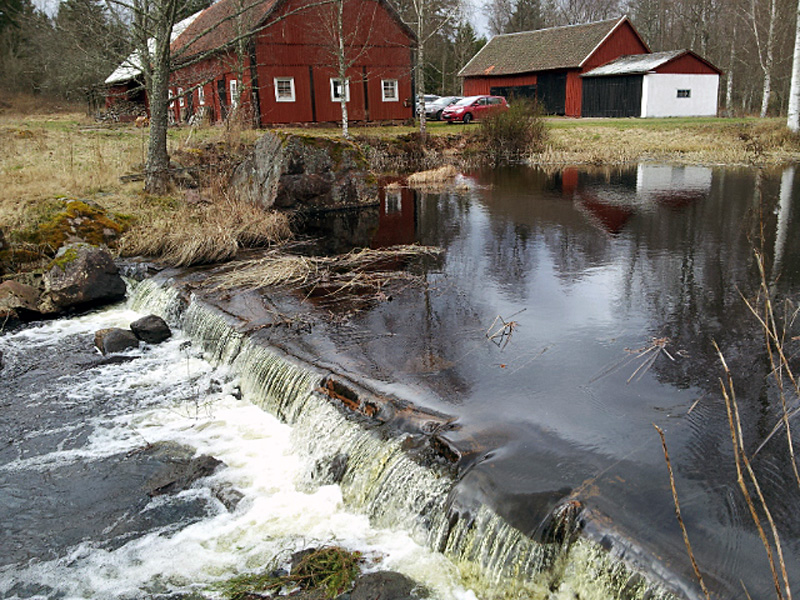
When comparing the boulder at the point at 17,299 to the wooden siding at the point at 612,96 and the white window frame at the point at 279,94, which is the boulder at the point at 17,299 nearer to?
the white window frame at the point at 279,94

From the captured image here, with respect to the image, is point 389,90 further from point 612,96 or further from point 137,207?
point 137,207

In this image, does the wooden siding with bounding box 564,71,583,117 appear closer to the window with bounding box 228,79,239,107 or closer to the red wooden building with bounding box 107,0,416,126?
the red wooden building with bounding box 107,0,416,126

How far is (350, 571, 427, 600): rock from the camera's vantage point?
4.93 metres

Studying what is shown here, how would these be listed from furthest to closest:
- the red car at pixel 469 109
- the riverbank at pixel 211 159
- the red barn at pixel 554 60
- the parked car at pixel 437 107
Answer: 1. the red barn at pixel 554 60
2. the parked car at pixel 437 107
3. the red car at pixel 469 109
4. the riverbank at pixel 211 159

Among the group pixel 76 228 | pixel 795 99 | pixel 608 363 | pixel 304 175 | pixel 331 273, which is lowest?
pixel 608 363

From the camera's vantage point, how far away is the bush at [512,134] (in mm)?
27812

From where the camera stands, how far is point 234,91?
30.0 meters

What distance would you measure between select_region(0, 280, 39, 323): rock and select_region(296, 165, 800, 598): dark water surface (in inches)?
220

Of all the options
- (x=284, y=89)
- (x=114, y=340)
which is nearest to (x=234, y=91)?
(x=284, y=89)

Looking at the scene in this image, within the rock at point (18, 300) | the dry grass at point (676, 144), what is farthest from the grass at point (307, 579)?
the dry grass at point (676, 144)

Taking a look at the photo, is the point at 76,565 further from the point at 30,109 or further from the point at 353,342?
the point at 30,109

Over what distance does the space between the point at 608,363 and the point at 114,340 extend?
6.63m

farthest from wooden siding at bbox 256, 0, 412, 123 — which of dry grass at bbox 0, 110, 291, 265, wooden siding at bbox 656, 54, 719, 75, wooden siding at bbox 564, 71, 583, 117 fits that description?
wooden siding at bbox 656, 54, 719, 75

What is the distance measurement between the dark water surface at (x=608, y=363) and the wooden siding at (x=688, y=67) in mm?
24826
